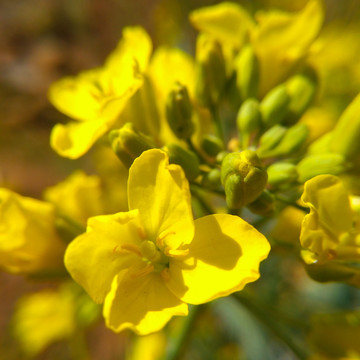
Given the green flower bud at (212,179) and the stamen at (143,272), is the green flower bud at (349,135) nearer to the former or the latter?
the green flower bud at (212,179)

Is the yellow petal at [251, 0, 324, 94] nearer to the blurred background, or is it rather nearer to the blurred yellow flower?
the blurred yellow flower

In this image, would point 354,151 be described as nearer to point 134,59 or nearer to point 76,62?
point 134,59

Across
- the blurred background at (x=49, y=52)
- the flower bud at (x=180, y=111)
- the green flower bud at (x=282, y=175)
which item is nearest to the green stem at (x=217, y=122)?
the flower bud at (x=180, y=111)

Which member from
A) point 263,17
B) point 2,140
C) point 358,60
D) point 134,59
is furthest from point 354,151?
point 2,140

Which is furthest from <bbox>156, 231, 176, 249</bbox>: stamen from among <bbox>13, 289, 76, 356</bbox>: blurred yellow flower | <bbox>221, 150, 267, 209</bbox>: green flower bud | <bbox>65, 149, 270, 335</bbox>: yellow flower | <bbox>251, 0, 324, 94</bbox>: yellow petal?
<bbox>13, 289, 76, 356</bbox>: blurred yellow flower

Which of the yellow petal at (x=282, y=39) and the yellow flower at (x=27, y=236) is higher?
the yellow petal at (x=282, y=39)
